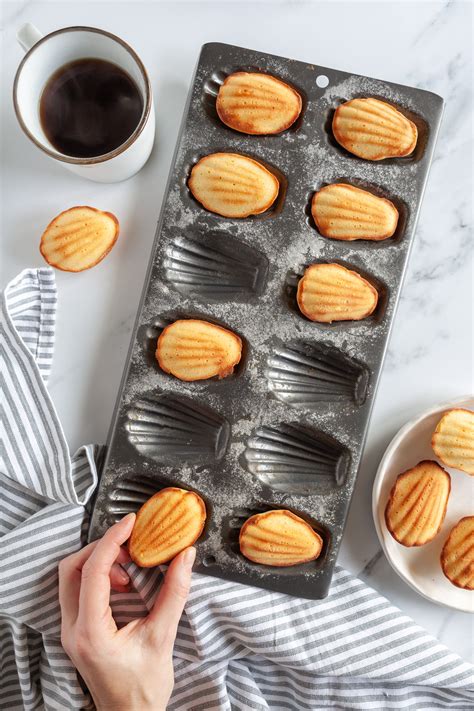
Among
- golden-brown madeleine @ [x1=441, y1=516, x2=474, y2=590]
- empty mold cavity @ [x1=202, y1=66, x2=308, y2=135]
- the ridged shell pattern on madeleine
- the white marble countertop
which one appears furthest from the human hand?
empty mold cavity @ [x1=202, y1=66, x2=308, y2=135]

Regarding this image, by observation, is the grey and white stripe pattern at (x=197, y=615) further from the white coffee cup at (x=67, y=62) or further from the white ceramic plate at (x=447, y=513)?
the white coffee cup at (x=67, y=62)

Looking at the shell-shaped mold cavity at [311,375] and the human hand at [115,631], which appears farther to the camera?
the shell-shaped mold cavity at [311,375]

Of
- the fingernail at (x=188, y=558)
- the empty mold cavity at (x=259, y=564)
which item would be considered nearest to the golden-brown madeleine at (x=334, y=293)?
the empty mold cavity at (x=259, y=564)

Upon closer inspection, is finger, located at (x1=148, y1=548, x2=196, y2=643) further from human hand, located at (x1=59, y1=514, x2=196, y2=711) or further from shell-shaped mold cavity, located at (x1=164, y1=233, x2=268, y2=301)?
shell-shaped mold cavity, located at (x1=164, y1=233, x2=268, y2=301)

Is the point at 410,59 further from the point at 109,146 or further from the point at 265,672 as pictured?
the point at 265,672

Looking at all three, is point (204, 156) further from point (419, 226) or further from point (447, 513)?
point (447, 513)

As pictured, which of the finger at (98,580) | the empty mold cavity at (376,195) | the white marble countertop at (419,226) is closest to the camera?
the finger at (98,580)
